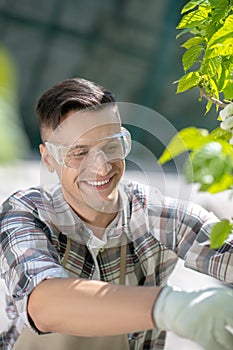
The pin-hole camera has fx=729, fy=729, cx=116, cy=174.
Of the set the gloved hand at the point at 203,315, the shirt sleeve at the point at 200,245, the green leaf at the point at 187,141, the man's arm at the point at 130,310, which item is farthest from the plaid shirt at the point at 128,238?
Result: the green leaf at the point at 187,141

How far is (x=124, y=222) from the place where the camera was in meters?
1.65

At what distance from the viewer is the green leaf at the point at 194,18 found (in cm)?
121

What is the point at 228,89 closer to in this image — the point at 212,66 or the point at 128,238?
the point at 212,66

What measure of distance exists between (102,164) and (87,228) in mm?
181

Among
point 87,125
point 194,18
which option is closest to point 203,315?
Result: point 194,18

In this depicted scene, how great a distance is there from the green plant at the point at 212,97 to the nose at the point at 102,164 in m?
0.31

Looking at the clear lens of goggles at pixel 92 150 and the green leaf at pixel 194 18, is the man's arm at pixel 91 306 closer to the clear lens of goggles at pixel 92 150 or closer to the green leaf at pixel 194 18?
the clear lens of goggles at pixel 92 150

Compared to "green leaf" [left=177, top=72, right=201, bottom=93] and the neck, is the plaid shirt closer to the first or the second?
the neck

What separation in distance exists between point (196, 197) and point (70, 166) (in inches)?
113

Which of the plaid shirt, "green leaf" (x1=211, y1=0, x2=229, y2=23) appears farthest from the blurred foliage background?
"green leaf" (x1=211, y1=0, x2=229, y2=23)

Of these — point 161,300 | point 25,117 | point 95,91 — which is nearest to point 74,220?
point 95,91

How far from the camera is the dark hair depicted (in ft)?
5.12

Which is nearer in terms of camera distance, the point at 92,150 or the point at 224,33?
the point at 224,33

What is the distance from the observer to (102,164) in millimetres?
1521
